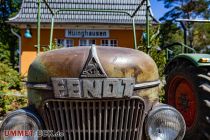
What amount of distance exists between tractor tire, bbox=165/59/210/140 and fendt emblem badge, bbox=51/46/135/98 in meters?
1.65

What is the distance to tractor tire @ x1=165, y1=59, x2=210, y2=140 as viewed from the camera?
3.58 metres

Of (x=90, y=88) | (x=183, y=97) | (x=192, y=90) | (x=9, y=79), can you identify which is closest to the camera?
(x=90, y=88)

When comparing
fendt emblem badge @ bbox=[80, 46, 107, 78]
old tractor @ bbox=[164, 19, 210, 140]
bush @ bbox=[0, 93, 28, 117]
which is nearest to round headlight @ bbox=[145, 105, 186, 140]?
fendt emblem badge @ bbox=[80, 46, 107, 78]

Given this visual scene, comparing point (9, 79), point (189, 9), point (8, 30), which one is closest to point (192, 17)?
point (189, 9)

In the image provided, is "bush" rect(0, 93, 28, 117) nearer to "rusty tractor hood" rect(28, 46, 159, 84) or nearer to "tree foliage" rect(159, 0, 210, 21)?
"rusty tractor hood" rect(28, 46, 159, 84)

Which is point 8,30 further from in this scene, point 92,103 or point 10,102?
point 92,103

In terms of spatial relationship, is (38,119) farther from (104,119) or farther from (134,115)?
(134,115)

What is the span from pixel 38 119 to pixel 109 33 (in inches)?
557

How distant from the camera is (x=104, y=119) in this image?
2242 millimetres

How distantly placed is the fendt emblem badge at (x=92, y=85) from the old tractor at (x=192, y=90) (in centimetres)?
166

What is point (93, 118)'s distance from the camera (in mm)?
2225

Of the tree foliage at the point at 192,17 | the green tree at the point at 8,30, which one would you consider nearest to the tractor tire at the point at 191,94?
the green tree at the point at 8,30

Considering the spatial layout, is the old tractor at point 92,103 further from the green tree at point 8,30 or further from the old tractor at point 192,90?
the green tree at point 8,30

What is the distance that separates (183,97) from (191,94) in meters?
0.26
